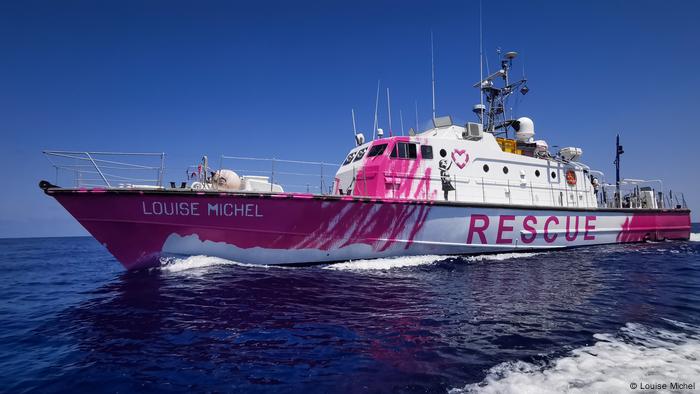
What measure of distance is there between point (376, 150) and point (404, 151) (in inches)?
36.9

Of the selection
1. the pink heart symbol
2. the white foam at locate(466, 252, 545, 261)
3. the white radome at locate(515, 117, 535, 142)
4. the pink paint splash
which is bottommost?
the white foam at locate(466, 252, 545, 261)

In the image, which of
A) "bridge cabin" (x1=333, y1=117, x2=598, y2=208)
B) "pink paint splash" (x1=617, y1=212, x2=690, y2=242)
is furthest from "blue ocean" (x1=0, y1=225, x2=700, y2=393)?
"pink paint splash" (x1=617, y1=212, x2=690, y2=242)

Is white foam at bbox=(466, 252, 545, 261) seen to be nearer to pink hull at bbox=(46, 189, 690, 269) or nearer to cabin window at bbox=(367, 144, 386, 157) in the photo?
pink hull at bbox=(46, 189, 690, 269)

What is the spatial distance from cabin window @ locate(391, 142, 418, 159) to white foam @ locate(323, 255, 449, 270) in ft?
10.5

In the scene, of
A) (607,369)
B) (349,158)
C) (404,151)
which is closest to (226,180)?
(349,158)

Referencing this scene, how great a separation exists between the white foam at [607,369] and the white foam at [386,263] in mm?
5570

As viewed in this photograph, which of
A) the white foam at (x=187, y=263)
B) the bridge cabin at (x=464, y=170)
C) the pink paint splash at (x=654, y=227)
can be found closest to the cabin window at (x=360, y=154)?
the bridge cabin at (x=464, y=170)

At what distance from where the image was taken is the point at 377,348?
149 inches

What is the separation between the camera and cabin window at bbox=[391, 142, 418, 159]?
35.1 feet

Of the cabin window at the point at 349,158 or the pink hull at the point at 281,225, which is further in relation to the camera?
the cabin window at the point at 349,158

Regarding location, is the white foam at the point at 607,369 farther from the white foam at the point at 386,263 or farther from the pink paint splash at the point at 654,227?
the pink paint splash at the point at 654,227

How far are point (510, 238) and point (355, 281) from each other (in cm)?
679

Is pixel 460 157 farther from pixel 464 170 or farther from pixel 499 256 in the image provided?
pixel 499 256

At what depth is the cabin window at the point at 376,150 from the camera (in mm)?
10948
